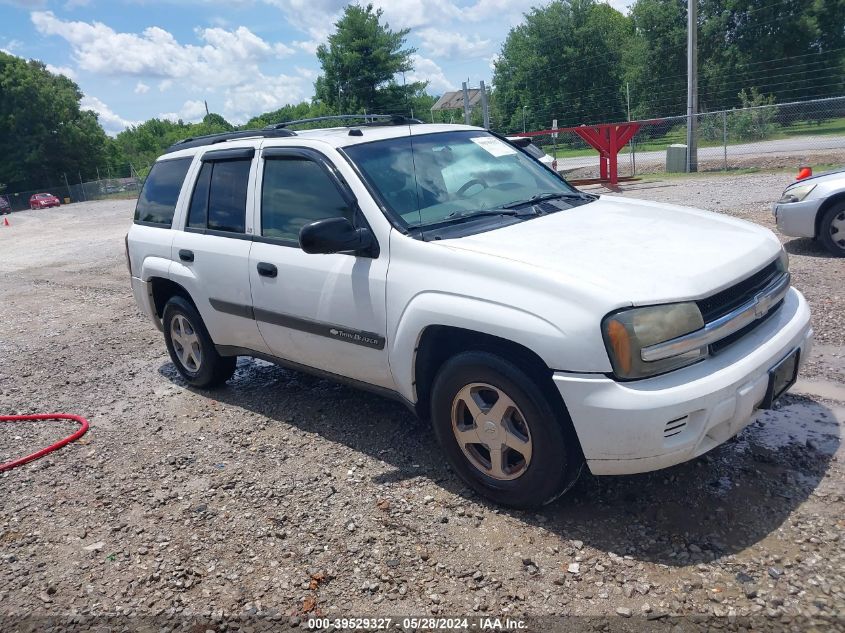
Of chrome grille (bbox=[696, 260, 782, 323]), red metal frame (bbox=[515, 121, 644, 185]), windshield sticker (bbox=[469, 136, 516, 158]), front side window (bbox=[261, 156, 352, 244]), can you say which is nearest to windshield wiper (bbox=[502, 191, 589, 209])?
windshield sticker (bbox=[469, 136, 516, 158])

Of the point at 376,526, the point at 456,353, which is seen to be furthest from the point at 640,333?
the point at 376,526

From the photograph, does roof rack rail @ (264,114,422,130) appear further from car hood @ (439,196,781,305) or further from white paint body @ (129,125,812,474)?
car hood @ (439,196,781,305)

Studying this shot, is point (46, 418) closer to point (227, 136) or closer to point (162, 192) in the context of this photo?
point (162, 192)

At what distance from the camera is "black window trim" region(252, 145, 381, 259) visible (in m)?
3.89

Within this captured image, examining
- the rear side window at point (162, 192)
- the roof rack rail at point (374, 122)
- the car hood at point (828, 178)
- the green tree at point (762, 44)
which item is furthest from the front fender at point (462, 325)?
the green tree at point (762, 44)

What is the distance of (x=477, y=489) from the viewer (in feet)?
11.7

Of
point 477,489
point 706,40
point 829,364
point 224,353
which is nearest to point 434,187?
point 477,489

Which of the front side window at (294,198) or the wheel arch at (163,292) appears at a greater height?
the front side window at (294,198)

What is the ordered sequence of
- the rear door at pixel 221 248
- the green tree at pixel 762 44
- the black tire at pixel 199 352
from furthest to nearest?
the green tree at pixel 762 44
the black tire at pixel 199 352
the rear door at pixel 221 248

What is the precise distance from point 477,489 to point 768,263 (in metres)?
1.82

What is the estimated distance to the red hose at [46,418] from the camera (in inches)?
187

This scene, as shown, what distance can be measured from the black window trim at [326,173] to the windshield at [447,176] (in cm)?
14

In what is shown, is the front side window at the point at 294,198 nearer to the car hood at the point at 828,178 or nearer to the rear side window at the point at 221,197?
the rear side window at the point at 221,197

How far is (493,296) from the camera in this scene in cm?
320
